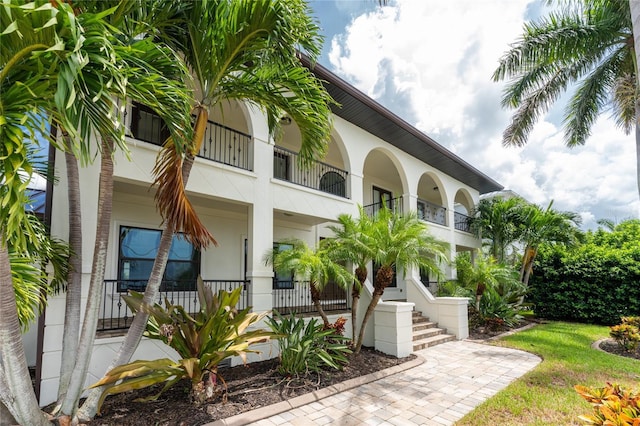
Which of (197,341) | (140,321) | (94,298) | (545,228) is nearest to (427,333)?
(197,341)

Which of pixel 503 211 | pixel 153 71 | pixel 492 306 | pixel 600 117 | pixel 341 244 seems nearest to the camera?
pixel 153 71

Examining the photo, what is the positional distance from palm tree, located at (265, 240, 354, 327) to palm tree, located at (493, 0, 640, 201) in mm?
6270

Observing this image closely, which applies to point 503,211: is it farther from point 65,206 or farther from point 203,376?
point 65,206

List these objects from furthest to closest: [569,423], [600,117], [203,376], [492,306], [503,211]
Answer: [503,211] < [492,306] < [600,117] < [203,376] < [569,423]

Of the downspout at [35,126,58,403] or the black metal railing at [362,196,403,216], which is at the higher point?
the black metal railing at [362,196,403,216]

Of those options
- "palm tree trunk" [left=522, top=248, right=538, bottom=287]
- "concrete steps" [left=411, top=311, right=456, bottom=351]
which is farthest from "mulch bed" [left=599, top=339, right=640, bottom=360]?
"palm tree trunk" [left=522, top=248, right=538, bottom=287]

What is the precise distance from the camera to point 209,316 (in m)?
5.35

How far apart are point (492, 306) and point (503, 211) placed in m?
5.65

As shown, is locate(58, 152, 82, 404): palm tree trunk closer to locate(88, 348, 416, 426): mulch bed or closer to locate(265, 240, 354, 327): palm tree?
locate(88, 348, 416, 426): mulch bed

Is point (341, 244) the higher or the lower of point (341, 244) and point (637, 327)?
the higher

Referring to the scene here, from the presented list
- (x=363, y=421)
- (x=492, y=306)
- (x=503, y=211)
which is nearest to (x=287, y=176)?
(x=363, y=421)

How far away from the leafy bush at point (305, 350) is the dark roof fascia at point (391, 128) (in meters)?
4.81

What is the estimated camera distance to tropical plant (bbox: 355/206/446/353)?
726 cm

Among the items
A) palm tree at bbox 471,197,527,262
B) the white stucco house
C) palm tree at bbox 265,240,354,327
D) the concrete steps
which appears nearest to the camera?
the white stucco house
